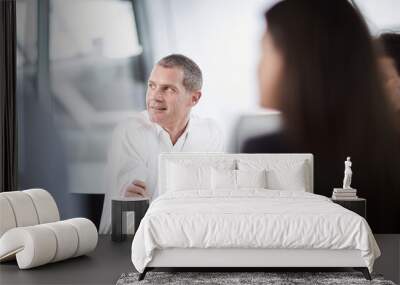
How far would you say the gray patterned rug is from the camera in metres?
4.68

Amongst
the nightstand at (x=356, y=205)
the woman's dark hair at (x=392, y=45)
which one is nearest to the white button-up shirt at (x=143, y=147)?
the nightstand at (x=356, y=205)

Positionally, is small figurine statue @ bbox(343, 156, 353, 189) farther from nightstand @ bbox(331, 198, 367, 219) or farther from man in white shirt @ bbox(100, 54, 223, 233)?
man in white shirt @ bbox(100, 54, 223, 233)

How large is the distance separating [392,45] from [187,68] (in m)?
2.26

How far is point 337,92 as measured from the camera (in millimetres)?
7078

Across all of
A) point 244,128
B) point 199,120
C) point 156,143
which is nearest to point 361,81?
point 244,128

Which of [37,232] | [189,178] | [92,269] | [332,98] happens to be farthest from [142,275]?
[332,98]

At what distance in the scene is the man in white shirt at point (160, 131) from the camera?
7.16 m

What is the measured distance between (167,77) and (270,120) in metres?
1.24

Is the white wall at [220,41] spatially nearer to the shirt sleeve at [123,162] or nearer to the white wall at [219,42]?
the white wall at [219,42]

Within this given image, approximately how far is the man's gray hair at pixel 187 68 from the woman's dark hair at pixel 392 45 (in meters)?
2.03

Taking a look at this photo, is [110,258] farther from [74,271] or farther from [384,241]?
[384,241]

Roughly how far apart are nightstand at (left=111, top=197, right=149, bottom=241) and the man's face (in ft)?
3.43

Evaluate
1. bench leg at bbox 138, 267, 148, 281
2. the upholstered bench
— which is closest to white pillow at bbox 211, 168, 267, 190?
the upholstered bench

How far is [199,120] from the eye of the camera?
283 inches
